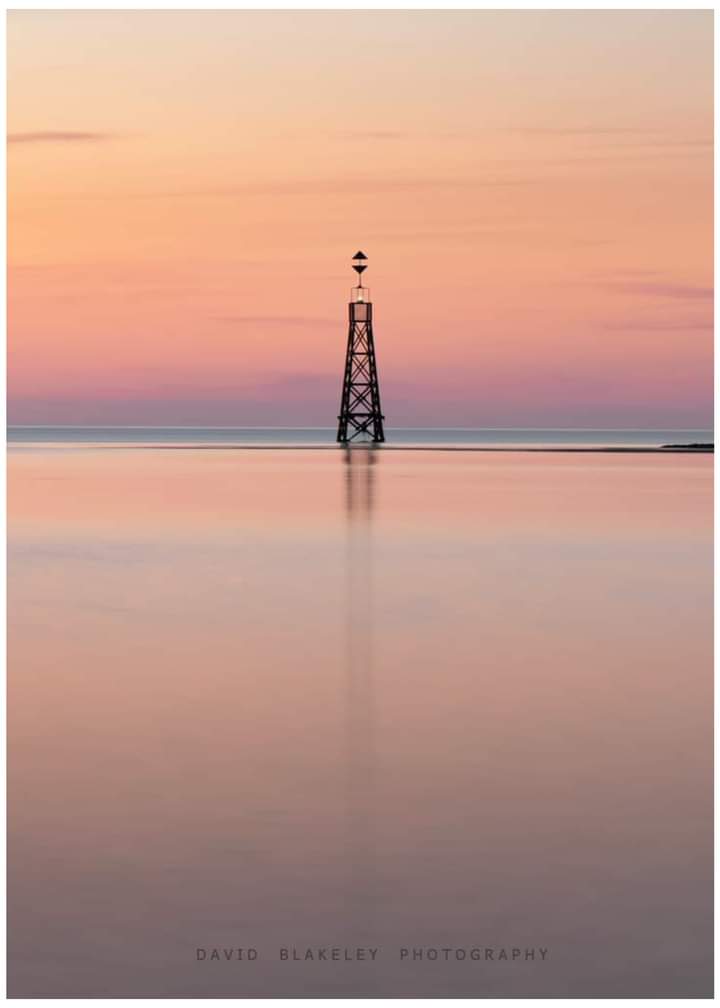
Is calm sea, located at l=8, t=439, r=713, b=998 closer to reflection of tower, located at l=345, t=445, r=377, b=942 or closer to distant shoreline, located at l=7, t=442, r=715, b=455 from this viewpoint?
reflection of tower, located at l=345, t=445, r=377, b=942

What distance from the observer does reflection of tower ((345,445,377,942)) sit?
8.18 m

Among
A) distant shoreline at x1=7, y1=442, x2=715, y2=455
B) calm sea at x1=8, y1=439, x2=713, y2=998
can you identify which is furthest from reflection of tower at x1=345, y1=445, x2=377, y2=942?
distant shoreline at x1=7, y1=442, x2=715, y2=455

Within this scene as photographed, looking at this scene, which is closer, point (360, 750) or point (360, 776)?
point (360, 776)

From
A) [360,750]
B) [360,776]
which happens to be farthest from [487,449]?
[360,776]

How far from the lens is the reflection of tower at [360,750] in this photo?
818cm

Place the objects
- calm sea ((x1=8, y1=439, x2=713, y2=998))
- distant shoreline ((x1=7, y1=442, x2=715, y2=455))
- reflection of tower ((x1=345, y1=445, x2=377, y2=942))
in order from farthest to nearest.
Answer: distant shoreline ((x1=7, y1=442, x2=715, y2=455)) → reflection of tower ((x1=345, y1=445, x2=377, y2=942)) → calm sea ((x1=8, y1=439, x2=713, y2=998))

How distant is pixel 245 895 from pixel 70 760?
340 cm

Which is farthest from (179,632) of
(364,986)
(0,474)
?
(364,986)

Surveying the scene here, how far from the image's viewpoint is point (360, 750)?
451 inches

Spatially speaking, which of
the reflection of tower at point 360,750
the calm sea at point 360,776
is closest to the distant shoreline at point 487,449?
the reflection of tower at point 360,750

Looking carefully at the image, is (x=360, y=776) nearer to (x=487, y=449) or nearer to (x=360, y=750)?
(x=360, y=750)

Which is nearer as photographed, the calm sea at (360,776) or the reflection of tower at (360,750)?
the calm sea at (360,776)

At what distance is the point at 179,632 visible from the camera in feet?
57.0

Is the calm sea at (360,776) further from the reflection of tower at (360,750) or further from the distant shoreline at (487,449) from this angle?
the distant shoreline at (487,449)
